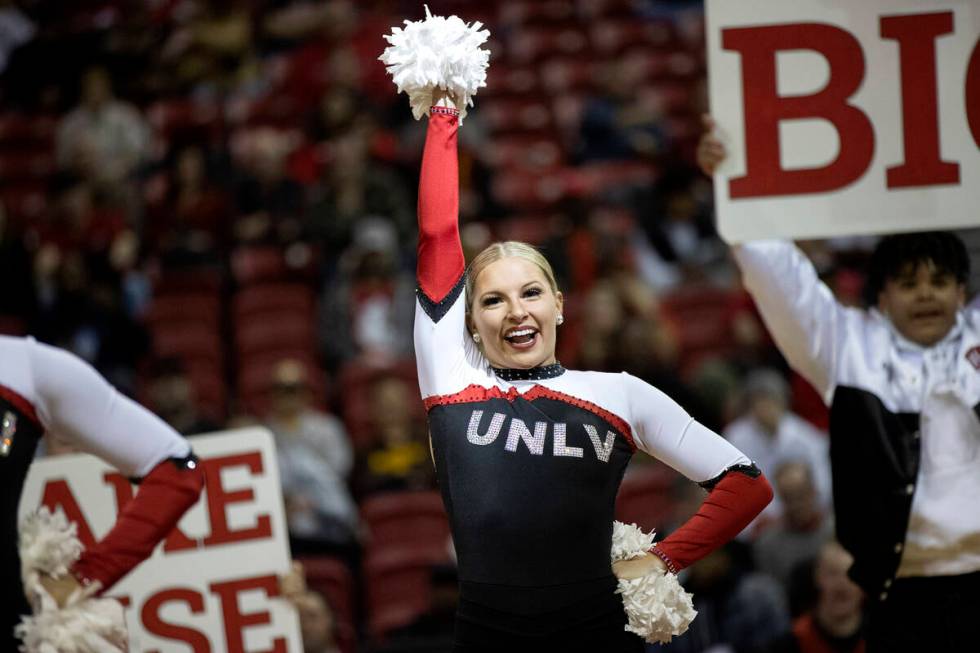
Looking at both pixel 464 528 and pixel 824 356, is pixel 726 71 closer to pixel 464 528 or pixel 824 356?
pixel 824 356

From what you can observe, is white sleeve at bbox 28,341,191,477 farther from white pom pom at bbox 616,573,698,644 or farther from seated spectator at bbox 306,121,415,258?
seated spectator at bbox 306,121,415,258

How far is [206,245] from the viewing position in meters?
8.50

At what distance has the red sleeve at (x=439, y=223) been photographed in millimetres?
3197

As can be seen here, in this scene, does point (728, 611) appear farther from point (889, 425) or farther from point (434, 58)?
point (434, 58)

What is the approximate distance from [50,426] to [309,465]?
3012 mm

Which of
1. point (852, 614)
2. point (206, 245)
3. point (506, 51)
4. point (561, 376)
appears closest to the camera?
point (561, 376)

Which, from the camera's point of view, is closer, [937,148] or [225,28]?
[937,148]

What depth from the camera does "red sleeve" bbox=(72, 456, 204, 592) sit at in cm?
342

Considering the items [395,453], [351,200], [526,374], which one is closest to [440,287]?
[526,374]

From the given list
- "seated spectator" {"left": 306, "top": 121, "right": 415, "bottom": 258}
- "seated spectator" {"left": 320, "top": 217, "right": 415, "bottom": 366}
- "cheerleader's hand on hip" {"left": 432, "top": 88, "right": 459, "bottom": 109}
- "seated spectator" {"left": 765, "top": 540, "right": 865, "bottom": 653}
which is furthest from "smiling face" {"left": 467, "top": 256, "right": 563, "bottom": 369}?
"seated spectator" {"left": 306, "top": 121, "right": 415, "bottom": 258}

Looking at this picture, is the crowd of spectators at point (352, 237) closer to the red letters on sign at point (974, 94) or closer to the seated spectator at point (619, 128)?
the seated spectator at point (619, 128)

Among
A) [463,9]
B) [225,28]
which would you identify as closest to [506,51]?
[463,9]

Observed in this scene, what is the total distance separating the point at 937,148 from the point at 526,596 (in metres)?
1.80

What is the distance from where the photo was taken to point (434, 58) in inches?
127
